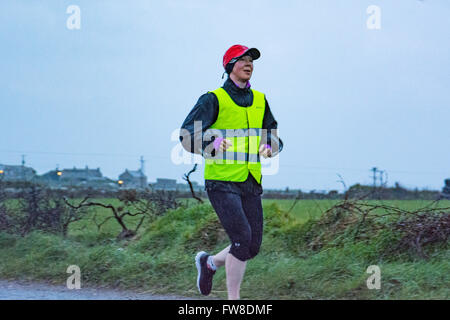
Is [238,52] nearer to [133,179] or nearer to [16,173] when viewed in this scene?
[16,173]

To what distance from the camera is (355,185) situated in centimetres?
779

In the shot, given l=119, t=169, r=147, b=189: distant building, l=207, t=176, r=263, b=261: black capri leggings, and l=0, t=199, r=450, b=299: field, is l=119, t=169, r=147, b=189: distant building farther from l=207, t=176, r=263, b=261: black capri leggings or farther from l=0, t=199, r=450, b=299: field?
l=207, t=176, r=263, b=261: black capri leggings

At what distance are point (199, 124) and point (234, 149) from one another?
362mm

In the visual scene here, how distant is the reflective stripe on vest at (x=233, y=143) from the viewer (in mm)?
4516

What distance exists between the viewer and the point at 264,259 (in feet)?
21.6

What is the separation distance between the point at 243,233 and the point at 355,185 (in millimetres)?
3749

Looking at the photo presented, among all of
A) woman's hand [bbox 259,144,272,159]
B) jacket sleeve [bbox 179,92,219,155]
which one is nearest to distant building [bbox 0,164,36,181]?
jacket sleeve [bbox 179,92,219,155]

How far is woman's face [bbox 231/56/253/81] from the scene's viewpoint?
15.1 feet

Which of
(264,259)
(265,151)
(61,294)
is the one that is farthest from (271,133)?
(61,294)

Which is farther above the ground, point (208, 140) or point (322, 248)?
point (208, 140)

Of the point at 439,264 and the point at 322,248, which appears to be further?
the point at 322,248

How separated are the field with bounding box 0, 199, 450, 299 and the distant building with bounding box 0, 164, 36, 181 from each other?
5.66ft
